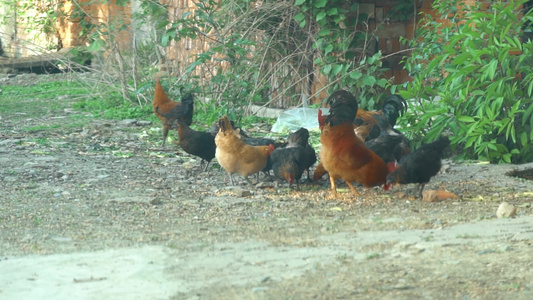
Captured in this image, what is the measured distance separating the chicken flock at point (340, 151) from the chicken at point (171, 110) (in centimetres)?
137

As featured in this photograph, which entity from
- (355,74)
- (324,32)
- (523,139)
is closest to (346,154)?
(523,139)

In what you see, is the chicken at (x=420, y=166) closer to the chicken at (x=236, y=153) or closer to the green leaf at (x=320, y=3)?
the chicken at (x=236, y=153)

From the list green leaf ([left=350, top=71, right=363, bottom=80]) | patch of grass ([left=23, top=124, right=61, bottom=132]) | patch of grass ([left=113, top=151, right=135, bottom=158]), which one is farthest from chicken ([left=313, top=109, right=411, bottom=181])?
patch of grass ([left=23, top=124, right=61, bottom=132])

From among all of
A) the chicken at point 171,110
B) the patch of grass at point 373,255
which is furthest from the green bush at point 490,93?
the patch of grass at point 373,255

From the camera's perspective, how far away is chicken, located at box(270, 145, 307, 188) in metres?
6.75

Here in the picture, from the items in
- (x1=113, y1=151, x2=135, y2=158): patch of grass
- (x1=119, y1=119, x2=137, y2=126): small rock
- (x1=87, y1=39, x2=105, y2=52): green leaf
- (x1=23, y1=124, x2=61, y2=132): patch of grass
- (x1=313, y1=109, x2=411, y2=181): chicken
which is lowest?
(x1=113, y1=151, x2=135, y2=158): patch of grass

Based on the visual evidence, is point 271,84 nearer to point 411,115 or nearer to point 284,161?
point 411,115

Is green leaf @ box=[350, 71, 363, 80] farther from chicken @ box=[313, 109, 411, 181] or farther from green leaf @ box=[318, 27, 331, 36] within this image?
chicken @ box=[313, 109, 411, 181]

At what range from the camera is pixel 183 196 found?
21.6ft

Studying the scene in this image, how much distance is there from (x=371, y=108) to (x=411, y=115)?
92.2 inches

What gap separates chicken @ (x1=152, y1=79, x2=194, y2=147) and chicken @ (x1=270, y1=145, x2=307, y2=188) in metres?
2.69

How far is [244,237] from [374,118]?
382cm

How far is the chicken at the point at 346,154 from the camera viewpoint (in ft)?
20.6

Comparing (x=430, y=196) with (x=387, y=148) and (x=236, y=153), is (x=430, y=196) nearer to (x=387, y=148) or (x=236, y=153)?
(x=387, y=148)
